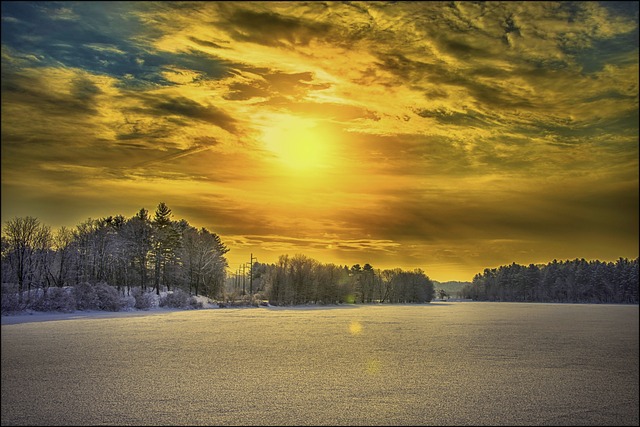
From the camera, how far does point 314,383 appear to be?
14594 millimetres

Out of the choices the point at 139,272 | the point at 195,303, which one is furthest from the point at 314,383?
the point at 139,272

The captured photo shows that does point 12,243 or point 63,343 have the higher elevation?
point 12,243

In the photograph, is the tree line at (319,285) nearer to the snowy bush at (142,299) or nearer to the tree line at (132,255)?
the tree line at (132,255)

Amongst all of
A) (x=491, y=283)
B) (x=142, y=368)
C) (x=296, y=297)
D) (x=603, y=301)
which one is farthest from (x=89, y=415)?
(x=491, y=283)

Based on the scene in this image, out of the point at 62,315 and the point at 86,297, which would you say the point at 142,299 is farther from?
the point at 62,315

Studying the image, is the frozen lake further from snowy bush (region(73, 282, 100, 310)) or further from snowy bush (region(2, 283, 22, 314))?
snowy bush (region(73, 282, 100, 310))

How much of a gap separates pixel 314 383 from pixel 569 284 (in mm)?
149148

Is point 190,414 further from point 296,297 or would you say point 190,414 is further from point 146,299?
point 296,297

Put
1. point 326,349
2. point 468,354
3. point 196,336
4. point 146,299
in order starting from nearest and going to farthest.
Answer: point 468,354 → point 326,349 → point 196,336 → point 146,299

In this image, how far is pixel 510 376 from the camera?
634 inches

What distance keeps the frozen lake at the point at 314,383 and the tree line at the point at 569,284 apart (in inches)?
3650

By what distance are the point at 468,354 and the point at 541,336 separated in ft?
38.4

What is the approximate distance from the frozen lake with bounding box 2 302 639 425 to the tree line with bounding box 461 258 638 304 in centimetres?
9272

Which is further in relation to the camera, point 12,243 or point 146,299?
point 146,299
